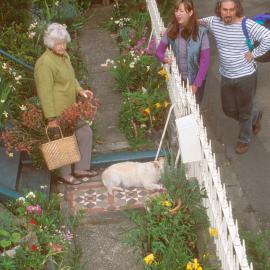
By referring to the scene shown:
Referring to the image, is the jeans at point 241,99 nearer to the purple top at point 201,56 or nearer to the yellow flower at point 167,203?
the purple top at point 201,56

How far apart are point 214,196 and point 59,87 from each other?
1.84 meters

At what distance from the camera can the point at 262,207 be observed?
5484 millimetres

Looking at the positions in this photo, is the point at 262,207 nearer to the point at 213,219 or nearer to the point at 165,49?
the point at 213,219

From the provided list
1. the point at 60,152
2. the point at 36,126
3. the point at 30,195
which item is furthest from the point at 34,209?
the point at 36,126

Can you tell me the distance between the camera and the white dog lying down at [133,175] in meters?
5.40

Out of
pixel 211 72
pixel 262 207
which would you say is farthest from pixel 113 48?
pixel 262 207

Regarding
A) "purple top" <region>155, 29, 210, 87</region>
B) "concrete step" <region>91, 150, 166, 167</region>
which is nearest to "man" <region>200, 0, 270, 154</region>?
"purple top" <region>155, 29, 210, 87</region>

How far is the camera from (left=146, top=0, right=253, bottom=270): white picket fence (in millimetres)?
3816

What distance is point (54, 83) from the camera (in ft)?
17.6

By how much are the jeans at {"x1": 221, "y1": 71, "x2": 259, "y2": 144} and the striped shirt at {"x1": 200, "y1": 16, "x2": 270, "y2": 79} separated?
8 cm

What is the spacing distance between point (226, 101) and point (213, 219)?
1.68 metres

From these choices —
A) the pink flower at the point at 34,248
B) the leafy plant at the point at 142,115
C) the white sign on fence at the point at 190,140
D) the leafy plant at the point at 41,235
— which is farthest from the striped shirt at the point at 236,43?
the pink flower at the point at 34,248

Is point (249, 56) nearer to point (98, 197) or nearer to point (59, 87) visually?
point (59, 87)

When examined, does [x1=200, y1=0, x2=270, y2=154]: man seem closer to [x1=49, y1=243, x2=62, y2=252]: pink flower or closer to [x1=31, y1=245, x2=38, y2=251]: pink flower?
[x1=49, y1=243, x2=62, y2=252]: pink flower
